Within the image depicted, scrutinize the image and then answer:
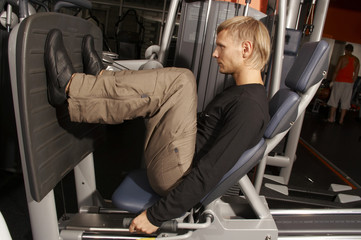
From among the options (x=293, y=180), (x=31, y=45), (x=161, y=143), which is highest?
(x=31, y=45)

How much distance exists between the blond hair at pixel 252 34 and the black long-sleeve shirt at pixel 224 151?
0.13m

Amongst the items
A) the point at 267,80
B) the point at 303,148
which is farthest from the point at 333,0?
the point at 267,80

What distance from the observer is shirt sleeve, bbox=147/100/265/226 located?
3.42ft

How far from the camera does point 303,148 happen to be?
4059 millimetres

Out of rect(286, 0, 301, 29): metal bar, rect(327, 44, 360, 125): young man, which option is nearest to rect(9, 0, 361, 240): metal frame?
rect(286, 0, 301, 29): metal bar

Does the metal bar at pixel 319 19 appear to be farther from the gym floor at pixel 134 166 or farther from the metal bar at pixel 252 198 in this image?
the metal bar at pixel 252 198

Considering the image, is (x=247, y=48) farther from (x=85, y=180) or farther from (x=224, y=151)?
(x=85, y=180)

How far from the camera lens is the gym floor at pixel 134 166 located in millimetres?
2018

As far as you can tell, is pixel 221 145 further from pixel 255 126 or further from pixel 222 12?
pixel 222 12

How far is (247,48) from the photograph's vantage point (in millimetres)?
1129

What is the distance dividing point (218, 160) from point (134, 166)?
192 cm

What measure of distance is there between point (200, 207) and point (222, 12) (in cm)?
125

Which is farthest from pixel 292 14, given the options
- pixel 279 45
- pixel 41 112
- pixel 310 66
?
pixel 41 112

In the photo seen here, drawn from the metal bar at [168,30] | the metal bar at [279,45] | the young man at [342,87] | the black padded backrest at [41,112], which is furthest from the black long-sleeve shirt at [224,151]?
the young man at [342,87]
